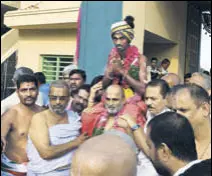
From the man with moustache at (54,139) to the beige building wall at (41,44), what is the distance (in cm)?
614

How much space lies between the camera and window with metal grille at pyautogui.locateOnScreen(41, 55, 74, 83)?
1042cm

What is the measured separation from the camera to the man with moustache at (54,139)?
3881mm

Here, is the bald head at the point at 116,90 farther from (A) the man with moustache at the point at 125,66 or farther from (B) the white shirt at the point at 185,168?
(B) the white shirt at the point at 185,168

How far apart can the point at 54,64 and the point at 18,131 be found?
646cm

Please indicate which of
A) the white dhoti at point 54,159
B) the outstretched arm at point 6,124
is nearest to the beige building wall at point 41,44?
the outstretched arm at point 6,124

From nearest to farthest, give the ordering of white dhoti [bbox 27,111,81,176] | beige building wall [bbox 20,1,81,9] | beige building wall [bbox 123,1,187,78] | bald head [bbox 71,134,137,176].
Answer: bald head [bbox 71,134,137,176], white dhoti [bbox 27,111,81,176], beige building wall [bbox 123,1,187,78], beige building wall [bbox 20,1,81,9]

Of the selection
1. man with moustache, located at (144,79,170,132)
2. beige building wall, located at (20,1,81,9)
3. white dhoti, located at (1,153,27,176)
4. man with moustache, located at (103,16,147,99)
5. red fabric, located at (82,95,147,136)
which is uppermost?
beige building wall, located at (20,1,81,9)

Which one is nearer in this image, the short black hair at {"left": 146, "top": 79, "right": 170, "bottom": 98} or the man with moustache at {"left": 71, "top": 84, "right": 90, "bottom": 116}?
the short black hair at {"left": 146, "top": 79, "right": 170, "bottom": 98}

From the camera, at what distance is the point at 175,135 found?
2293mm

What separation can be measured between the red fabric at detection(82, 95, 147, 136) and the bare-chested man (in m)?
0.65

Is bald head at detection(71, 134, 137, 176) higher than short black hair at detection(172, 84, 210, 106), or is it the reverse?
short black hair at detection(172, 84, 210, 106)

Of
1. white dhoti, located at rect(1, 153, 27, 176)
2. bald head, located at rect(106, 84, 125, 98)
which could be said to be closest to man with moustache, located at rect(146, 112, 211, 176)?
bald head, located at rect(106, 84, 125, 98)

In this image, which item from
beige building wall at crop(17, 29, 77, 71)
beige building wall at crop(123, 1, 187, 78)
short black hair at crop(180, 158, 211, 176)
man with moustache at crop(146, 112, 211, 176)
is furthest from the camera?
beige building wall at crop(17, 29, 77, 71)

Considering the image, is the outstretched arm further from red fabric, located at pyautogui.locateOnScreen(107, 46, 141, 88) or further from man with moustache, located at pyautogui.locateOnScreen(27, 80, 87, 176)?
red fabric, located at pyautogui.locateOnScreen(107, 46, 141, 88)
